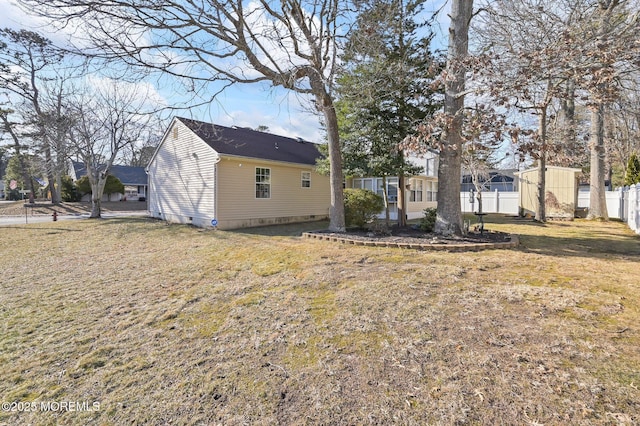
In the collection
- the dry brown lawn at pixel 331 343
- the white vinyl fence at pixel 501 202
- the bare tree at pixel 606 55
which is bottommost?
the dry brown lawn at pixel 331 343

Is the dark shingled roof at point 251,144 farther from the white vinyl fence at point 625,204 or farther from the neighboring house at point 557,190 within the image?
the neighboring house at point 557,190

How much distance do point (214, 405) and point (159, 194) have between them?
1542 centimetres

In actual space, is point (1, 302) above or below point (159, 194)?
below

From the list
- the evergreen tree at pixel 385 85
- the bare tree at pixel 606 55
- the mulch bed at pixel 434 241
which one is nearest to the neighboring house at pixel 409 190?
the evergreen tree at pixel 385 85

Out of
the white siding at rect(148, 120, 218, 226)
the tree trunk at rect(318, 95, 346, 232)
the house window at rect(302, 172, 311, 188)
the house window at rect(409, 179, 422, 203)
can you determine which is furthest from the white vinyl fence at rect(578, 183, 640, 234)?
the white siding at rect(148, 120, 218, 226)

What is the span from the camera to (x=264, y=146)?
14797mm

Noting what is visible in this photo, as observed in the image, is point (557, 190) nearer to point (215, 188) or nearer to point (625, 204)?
point (625, 204)

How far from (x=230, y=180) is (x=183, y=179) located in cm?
302

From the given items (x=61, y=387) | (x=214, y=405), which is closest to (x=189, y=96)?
(x=61, y=387)

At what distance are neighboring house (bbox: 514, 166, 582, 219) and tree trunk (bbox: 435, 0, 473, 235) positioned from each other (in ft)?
32.2

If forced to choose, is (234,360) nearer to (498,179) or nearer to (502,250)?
(502,250)

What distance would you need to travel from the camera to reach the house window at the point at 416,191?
16.7m

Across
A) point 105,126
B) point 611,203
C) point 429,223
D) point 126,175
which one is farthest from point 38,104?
point 611,203

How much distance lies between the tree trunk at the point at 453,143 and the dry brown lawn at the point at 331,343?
2059 millimetres
